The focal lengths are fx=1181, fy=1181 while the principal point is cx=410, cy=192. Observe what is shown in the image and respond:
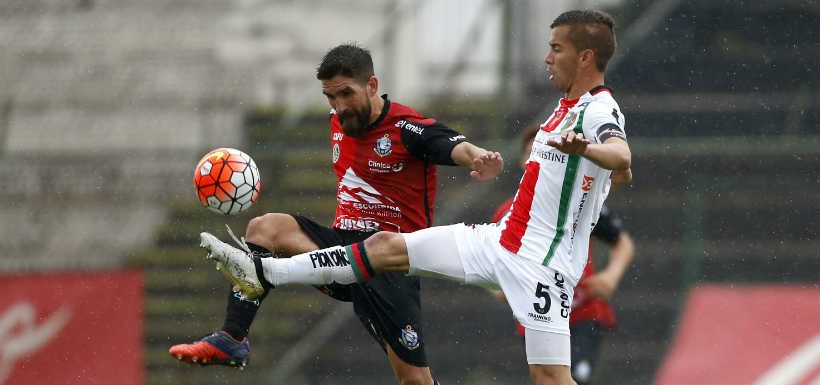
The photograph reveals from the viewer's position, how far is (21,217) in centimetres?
1002

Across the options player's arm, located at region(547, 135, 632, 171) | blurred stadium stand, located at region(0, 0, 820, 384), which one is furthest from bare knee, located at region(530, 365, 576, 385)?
blurred stadium stand, located at region(0, 0, 820, 384)

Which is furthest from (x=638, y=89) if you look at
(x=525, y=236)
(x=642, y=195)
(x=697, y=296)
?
(x=525, y=236)

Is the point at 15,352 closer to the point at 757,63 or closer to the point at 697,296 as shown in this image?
the point at 697,296

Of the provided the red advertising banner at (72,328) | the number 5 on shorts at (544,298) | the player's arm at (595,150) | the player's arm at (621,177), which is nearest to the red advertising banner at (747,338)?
the player's arm at (621,177)

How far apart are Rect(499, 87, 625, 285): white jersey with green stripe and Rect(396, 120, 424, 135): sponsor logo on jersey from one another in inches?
27.6

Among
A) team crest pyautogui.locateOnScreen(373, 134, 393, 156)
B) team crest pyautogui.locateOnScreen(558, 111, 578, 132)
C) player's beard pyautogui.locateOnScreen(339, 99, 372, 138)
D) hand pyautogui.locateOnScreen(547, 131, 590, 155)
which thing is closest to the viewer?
hand pyautogui.locateOnScreen(547, 131, 590, 155)

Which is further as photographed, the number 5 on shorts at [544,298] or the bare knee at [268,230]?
the bare knee at [268,230]

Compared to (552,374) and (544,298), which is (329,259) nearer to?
(544,298)

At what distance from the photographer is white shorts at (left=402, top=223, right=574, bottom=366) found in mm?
5203

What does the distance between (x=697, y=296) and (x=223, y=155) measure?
5.39 m

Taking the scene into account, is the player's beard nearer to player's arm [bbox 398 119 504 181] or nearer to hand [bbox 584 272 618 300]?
player's arm [bbox 398 119 504 181]

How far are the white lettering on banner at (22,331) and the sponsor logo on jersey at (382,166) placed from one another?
4.42 m

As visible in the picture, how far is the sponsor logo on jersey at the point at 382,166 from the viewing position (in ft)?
19.4

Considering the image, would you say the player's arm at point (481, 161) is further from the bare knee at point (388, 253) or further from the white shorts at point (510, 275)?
the bare knee at point (388, 253)
